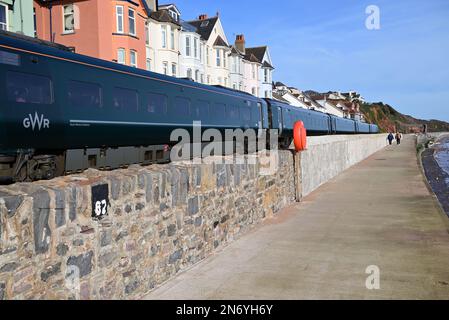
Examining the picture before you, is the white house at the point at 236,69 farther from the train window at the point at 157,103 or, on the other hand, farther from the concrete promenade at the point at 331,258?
the concrete promenade at the point at 331,258

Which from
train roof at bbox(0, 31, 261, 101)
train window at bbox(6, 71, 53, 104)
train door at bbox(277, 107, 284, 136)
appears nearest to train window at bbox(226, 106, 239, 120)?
train roof at bbox(0, 31, 261, 101)

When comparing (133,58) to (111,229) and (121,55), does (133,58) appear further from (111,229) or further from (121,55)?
(111,229)

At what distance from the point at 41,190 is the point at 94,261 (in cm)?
115

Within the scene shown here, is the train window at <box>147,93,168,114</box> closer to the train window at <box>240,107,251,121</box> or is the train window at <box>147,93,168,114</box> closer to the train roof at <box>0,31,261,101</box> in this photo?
the train roof at <box>0,31,261,101</box>

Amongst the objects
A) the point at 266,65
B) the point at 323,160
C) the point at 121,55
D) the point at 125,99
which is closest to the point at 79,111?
the point at 125,99

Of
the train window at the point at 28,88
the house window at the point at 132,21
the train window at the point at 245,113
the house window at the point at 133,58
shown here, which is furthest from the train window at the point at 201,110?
the house window at the point at 132,21

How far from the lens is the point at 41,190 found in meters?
4.32

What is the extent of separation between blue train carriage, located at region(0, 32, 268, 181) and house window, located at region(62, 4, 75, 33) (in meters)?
19.2

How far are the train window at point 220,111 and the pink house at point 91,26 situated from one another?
14.8 m

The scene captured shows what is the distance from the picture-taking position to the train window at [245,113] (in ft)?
67.4

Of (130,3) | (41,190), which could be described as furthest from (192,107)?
(130,3)
